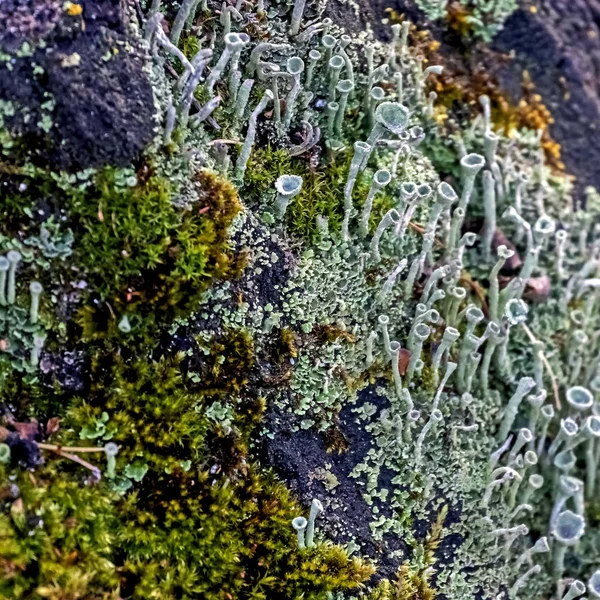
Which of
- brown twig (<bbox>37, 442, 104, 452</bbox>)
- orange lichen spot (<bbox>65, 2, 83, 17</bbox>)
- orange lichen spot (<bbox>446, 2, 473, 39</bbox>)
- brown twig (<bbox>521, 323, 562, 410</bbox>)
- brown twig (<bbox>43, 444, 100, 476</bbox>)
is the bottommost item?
brown twig (<bbox>43, 444, 100, 476</bbox>)

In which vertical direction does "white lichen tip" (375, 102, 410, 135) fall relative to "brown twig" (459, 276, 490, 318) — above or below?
above

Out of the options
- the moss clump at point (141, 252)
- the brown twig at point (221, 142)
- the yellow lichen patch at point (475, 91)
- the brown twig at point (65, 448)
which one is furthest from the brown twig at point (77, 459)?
the yellow lichen patch at point (475, 91)

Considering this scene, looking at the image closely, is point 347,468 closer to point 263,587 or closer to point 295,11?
point 263,587

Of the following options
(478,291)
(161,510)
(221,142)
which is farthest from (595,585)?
(221,142)

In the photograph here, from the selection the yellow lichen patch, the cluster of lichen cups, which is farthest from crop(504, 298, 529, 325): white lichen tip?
the yellow lichen patch

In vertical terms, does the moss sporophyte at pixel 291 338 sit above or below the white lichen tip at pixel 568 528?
above

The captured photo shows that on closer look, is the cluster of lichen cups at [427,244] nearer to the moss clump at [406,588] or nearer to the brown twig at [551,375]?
the brown twig at [551,375]

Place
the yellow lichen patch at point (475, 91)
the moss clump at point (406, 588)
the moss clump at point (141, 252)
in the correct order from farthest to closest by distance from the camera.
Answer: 1. the yellow lichen patch at point (475, 91)
2. the moss clump at point (406, 588)
3. the moss clump at point (141, 252)

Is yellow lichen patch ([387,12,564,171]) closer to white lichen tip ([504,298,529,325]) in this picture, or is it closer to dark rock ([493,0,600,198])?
dark rock ([493,0,600,198])

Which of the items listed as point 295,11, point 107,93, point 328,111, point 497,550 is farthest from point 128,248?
point 497,550
